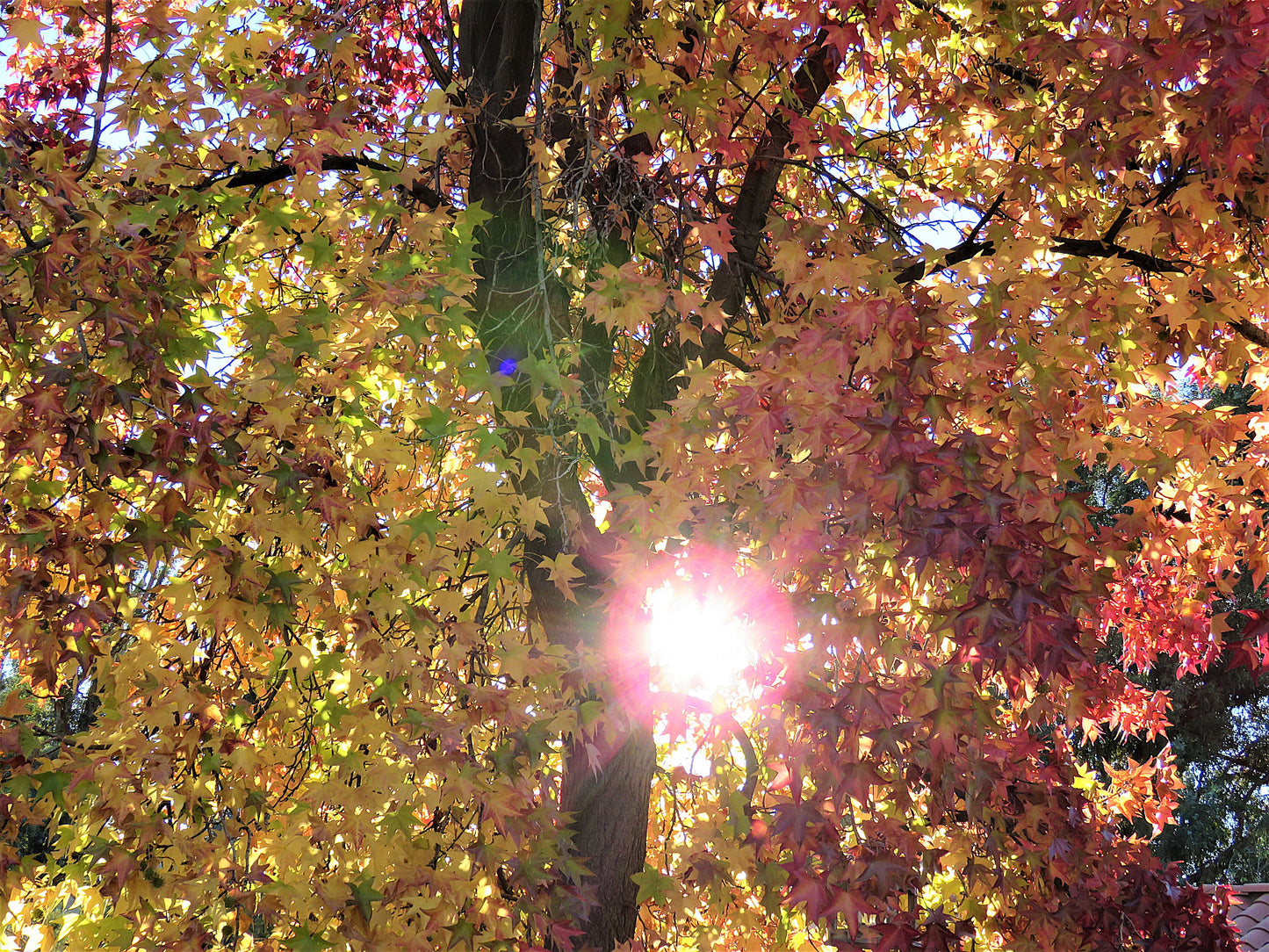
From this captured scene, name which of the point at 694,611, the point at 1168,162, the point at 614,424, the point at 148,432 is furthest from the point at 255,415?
the point at 1168,162

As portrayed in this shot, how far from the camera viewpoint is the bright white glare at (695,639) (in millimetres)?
3027

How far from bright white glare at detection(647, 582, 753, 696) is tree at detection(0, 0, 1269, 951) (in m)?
0.06

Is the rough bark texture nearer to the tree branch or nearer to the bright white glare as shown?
the tree branch

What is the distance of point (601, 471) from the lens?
414cm

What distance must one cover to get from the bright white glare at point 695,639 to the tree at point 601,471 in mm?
58

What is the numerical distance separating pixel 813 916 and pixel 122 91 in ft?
13.4

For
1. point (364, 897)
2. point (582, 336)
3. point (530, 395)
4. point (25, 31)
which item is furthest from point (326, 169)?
point (364, 897)

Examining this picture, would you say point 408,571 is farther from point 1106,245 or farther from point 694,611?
point 1106,245

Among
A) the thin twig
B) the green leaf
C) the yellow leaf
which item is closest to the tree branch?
the thin twig

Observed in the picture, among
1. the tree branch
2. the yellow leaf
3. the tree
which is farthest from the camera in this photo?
the tree branch

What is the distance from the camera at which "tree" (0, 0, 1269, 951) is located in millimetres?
2920

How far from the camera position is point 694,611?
3.11 m

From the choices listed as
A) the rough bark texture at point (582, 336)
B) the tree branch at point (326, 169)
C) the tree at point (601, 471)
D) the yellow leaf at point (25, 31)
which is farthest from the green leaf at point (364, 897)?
the yellow leaf at point (25, 31)

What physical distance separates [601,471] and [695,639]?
4.04 ft
